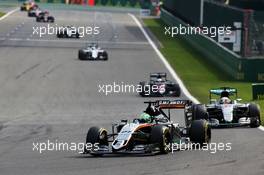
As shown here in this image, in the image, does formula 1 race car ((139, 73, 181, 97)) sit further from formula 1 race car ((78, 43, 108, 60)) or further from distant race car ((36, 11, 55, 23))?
distant race car ((36, 11, 55, 23))

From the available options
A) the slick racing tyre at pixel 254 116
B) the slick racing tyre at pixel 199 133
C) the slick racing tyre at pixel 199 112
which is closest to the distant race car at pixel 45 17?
the slick racing tyre at pixel 254 116

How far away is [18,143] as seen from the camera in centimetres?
2286

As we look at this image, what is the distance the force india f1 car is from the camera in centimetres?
1983

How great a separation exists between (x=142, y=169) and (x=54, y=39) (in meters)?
58.5

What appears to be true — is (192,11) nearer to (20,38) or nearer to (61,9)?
(20,38)

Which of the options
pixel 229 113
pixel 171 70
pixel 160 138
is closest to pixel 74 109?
pixel 229 113

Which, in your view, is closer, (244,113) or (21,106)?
(244,113)

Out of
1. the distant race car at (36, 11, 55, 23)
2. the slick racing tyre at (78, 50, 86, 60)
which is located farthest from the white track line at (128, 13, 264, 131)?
the distant race car at (36, 11, 55, 23)

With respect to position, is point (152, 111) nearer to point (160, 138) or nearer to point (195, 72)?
point (160, 138)

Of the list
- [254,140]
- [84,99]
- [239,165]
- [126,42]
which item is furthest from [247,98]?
[126,42]

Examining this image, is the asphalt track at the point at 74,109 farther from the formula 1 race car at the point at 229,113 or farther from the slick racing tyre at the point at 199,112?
the formula 1 race car at the point at 229,113

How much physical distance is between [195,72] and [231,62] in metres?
2.56

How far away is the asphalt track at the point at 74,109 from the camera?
57.8ft

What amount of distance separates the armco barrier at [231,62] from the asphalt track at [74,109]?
3.02 m
